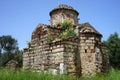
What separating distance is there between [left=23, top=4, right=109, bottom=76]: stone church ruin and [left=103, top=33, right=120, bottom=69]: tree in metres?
16.2

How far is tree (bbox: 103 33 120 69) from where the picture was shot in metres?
30.5

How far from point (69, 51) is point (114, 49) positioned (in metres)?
20.0

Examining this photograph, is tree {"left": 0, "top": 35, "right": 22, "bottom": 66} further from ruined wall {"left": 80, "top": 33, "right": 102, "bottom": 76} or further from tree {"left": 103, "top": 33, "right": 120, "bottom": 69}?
ruined wall {"left": 80, "top": 33, "right": 102, "bottom": 76}

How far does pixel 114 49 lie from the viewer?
31375mm

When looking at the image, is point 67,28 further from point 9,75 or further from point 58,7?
point 9,75

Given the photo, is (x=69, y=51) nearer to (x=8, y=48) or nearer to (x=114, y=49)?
(x=114, y=49)

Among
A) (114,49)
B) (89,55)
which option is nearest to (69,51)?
(89,55)

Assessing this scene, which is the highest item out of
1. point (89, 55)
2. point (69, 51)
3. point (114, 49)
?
point (114, 49)

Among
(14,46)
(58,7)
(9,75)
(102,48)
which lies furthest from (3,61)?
(9,75)

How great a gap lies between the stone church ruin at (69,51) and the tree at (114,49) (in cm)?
1624

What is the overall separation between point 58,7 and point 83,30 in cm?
461

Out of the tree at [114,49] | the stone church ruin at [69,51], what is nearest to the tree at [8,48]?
the tree at [114,49]

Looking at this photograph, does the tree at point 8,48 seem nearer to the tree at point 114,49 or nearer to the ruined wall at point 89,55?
the tree at point 114,49

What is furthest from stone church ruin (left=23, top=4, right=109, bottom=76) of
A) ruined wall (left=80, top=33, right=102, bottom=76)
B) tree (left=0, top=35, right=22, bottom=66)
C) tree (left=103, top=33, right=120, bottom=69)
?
tree (left=0, top=35, right=22, bottom=66)
